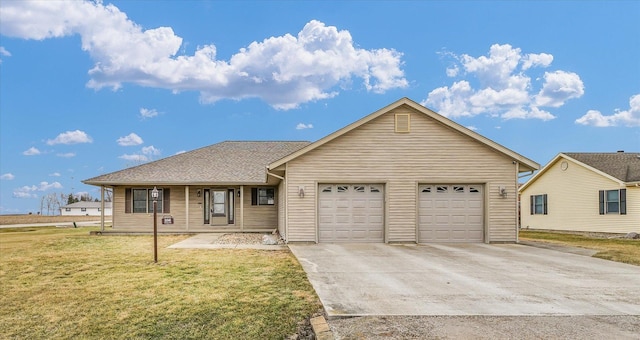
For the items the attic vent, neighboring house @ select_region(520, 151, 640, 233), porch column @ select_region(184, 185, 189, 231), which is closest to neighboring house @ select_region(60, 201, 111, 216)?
porch column @ select_region(184, 185, 189, 231)

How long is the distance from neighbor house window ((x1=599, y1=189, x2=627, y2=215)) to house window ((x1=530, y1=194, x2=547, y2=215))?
4.57 meters

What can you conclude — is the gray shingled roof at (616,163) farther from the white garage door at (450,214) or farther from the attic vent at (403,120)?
the attic vent at (403,120)

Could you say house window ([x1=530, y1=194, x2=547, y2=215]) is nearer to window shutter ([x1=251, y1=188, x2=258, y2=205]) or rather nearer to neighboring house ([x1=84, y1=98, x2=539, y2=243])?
neighboring house ([x1=84, y1=98, x2=539, y2=243])

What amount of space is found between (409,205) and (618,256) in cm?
622

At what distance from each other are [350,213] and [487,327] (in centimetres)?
1042

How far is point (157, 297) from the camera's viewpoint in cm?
784

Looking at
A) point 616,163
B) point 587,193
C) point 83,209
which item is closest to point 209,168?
point 587,193

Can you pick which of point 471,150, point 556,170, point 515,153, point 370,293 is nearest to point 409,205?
point 471,150

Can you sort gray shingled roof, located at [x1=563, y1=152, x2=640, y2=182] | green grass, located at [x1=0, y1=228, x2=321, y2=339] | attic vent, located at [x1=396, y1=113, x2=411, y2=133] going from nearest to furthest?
green grass, located at [x1=0, y1=228, x2=321, y2=339], attic vent, located at [x1=396, y1=113, x2=411, y2=133], gray shingled roof, located at [x1=563, y1=152, x2=640, y2=182]

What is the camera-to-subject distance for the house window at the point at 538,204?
28.4 m

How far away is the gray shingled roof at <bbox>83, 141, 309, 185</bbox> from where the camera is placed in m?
21.4

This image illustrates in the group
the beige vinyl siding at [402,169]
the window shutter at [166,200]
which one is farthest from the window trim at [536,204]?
the window shutter at [166,200]

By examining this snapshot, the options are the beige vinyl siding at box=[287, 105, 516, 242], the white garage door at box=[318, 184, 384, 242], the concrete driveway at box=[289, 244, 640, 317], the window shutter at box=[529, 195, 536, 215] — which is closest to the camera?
the concrete driveway at box=[289, 244, 640, 317]

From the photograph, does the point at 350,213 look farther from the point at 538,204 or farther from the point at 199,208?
the point at 538,204
